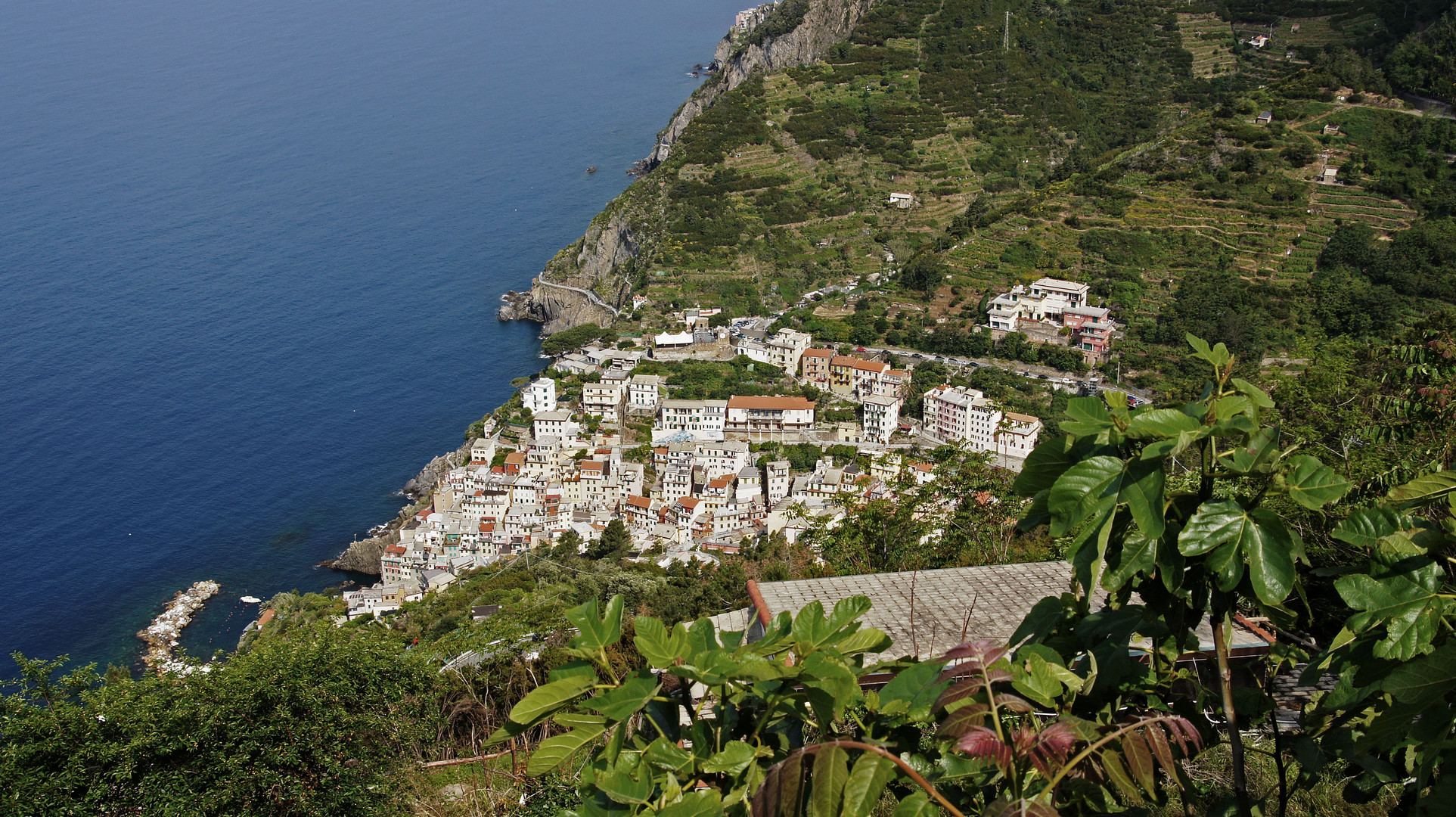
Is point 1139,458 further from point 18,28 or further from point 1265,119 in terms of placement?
point 18,28

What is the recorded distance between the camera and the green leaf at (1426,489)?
1025 millimetres

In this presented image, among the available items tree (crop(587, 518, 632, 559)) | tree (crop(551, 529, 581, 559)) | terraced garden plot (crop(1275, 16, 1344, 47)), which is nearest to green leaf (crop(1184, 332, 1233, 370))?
tree (crop(587, 518, 632, 559))

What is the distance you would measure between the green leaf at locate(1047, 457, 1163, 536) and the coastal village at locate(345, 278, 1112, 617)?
507 inches

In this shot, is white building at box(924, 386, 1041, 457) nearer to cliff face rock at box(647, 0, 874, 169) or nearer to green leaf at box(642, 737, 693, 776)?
Answer: green leaf at box(642, 737, 693, 776)

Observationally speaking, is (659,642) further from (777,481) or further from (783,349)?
(783,349)

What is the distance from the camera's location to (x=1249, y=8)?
33.3m

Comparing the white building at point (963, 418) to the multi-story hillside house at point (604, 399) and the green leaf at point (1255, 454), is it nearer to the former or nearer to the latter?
the multi-story hillside house at point (604, 399)

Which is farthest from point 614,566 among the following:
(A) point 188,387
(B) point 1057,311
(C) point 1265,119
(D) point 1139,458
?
(C) point 1265,119

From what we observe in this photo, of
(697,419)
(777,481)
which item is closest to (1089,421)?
(777,481)

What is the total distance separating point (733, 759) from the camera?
0.99 metres

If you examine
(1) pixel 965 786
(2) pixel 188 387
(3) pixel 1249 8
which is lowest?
(2) pixel 188 387

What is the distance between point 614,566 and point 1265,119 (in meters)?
20.3

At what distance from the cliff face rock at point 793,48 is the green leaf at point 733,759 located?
1463 inches

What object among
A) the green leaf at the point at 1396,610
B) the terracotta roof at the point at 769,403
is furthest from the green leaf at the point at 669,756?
the terracotta roof at the point at 769,403
